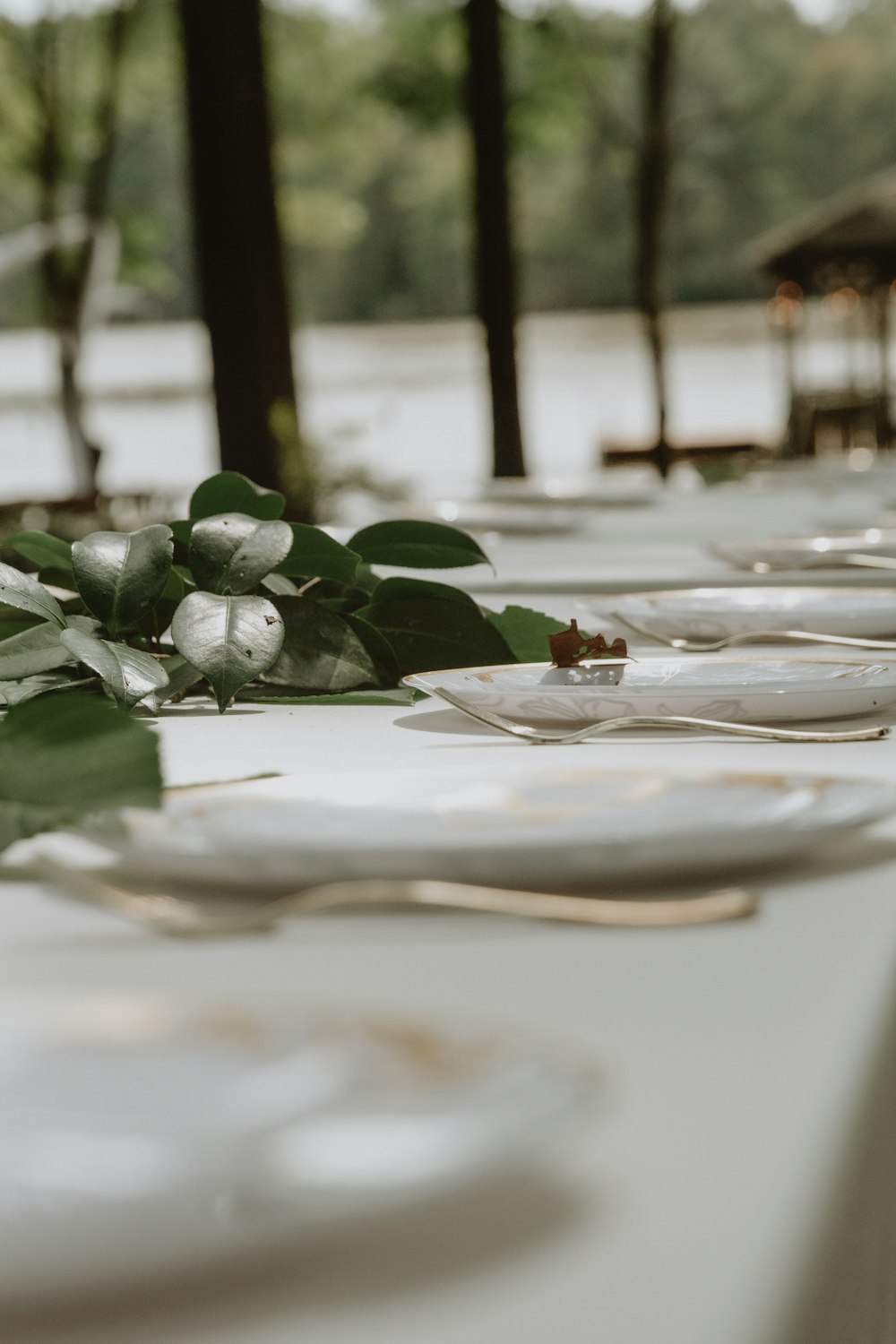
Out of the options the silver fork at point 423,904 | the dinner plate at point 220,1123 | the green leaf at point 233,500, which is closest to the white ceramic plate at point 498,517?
the green leaf at point 233,500

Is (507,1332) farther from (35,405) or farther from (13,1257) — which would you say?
(35,405)

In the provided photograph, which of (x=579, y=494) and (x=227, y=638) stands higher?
(x=227, y=638)

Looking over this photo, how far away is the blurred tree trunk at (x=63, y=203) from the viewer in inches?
438

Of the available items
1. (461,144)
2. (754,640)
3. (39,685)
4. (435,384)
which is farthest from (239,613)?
(435,384)

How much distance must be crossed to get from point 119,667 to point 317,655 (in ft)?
0.48

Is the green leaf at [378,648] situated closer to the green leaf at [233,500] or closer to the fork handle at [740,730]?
the green leaf at [233,500]

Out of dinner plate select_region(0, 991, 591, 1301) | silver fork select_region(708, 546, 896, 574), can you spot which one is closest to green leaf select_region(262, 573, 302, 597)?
dinner plate select_region(0, 991, 591, 1301)

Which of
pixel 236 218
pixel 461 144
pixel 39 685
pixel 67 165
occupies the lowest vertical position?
pixel 39 685

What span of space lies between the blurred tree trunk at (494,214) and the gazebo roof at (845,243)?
4.91m

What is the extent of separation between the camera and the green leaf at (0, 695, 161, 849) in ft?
1.93

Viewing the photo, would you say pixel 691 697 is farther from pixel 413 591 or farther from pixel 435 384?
pixel 435 384

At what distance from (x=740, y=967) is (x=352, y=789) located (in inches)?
7.7

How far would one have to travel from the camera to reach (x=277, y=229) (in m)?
5.51

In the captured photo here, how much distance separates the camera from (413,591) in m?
0.99
